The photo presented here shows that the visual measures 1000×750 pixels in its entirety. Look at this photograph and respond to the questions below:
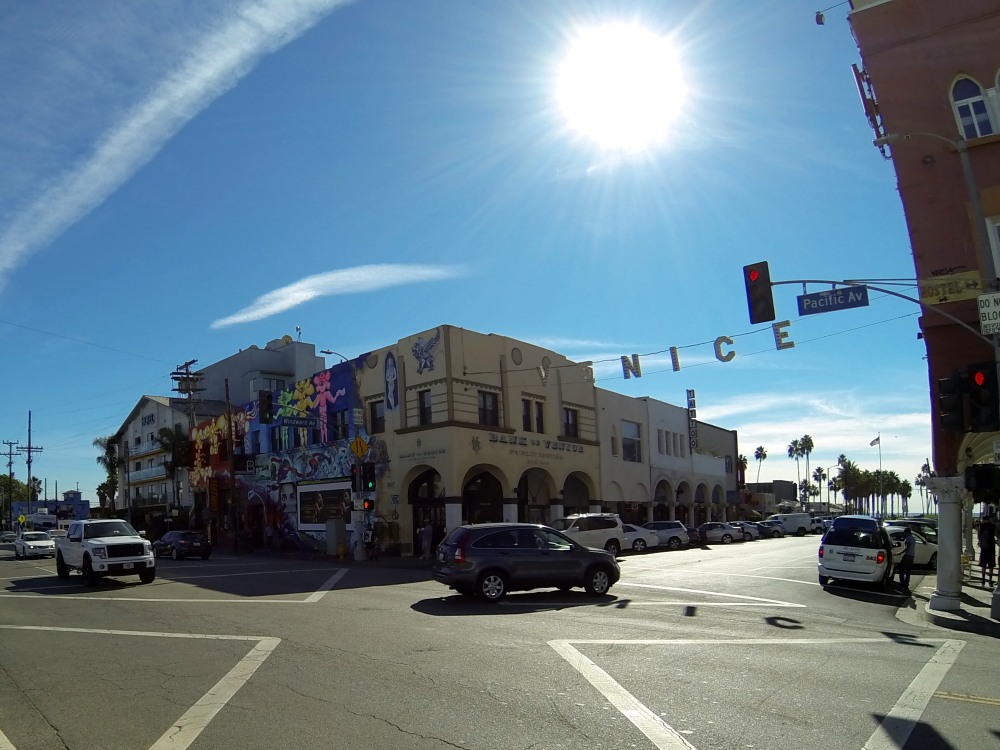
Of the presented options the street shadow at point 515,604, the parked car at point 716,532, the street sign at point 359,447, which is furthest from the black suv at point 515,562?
the parked car at point 716,532

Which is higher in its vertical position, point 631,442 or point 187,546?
point 631,442

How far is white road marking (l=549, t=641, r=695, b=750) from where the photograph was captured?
20.1ft

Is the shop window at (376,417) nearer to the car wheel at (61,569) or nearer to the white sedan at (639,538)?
the white sedan at (639,538)

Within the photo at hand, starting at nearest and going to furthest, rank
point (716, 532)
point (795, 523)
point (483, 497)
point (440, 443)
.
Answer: point (440, 443), point (483, 497), point (716, 532), point (795, 523)

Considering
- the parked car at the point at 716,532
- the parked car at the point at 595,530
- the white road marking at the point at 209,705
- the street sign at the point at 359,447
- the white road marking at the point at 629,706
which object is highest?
the street sign at the point at 359,447

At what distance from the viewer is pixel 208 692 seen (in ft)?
26.5

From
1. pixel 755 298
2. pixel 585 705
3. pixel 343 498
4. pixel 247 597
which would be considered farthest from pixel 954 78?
pixel 343 498

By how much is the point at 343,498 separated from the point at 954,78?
29.5m

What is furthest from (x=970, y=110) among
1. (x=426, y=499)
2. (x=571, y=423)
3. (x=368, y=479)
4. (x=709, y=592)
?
(x=571, y=423)

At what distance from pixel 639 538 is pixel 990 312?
25.4 meters

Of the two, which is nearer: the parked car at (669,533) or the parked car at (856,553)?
the parked car at (856,553)

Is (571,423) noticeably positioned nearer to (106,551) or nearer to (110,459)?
(106,551)

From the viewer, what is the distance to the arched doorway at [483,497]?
35.8 metres

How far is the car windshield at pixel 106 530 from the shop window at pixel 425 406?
13.6 m
